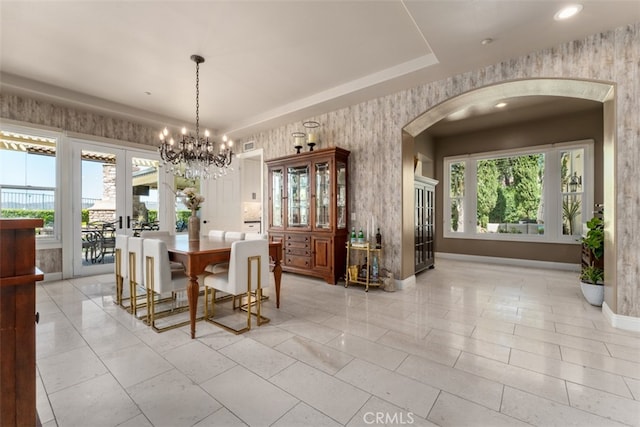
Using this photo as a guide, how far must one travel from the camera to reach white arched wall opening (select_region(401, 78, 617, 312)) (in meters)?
2.87

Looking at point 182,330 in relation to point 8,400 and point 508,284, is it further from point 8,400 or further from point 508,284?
point 508,284

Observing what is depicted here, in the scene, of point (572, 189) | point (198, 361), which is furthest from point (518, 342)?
point (572, 189)

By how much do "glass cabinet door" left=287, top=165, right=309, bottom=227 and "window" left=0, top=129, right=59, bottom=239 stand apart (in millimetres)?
3977

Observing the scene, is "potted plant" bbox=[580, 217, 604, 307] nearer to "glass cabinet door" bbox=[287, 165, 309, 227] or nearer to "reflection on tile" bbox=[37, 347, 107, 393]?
"glass cabinet door" bbox=[287, 165, 309, 227]

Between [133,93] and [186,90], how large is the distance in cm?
92

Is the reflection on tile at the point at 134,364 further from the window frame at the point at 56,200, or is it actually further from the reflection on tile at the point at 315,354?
the window frame at the point at 56,200

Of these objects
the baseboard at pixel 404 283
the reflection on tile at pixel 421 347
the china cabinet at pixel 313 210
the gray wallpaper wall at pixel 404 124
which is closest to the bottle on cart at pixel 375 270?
the gray wallpaper wall at pixel 404 124

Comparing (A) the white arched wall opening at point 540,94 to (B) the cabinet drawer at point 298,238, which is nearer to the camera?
(A) the white arched wall opening at point 540,94

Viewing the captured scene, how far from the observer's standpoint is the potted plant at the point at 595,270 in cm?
329

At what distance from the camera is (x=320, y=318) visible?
9.92 ft

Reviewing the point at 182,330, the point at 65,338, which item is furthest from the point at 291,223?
the point at 65,338

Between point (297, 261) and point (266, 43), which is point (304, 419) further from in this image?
point (266, 43)

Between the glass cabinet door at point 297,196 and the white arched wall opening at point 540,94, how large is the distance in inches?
66.7

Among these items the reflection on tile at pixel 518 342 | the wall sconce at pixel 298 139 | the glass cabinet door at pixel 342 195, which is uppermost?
the wall sconce at pixel 298 139
